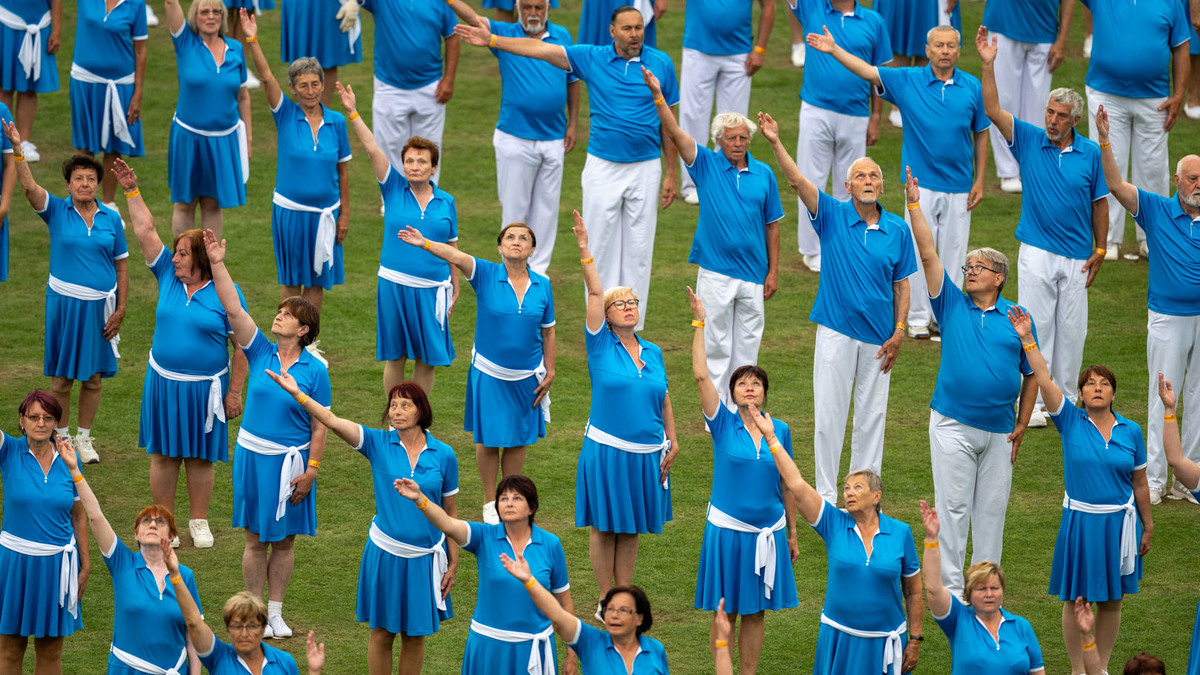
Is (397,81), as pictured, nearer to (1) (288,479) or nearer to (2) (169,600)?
(1) (288,479)

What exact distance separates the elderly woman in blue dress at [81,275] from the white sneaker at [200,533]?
111 cm

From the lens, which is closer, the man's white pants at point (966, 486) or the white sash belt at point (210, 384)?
the man's white pants at point (966, 486)

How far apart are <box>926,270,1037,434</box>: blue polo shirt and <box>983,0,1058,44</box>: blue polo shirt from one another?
5.14m

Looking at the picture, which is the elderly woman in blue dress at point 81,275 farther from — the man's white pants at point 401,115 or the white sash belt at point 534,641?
the white sash belt at point 534,641

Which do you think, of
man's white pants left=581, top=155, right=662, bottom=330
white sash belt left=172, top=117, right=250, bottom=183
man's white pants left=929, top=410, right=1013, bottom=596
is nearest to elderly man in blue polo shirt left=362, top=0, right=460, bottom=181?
white sash belt left=172, top=117, right=250, bottom=183

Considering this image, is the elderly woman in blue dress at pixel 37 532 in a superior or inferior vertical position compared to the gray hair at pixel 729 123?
inferior

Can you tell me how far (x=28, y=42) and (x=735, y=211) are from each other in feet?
19.8

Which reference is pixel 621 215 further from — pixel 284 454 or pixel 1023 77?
pixel 1023 77

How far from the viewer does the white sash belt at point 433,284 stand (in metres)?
9.77

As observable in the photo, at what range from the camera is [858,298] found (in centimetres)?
904

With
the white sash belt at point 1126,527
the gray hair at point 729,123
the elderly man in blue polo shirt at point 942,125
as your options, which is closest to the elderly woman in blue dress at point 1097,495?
the white sash belt at point 1126,527

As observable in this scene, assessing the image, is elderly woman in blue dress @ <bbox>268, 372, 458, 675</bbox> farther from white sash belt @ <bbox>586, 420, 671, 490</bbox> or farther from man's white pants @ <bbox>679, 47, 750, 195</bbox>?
man's white pants @ <bbox>679, 47, 750, 195</bbox>

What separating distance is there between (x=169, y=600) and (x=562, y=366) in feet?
15.7

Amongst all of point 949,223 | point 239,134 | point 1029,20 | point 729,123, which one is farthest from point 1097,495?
point 239,134
